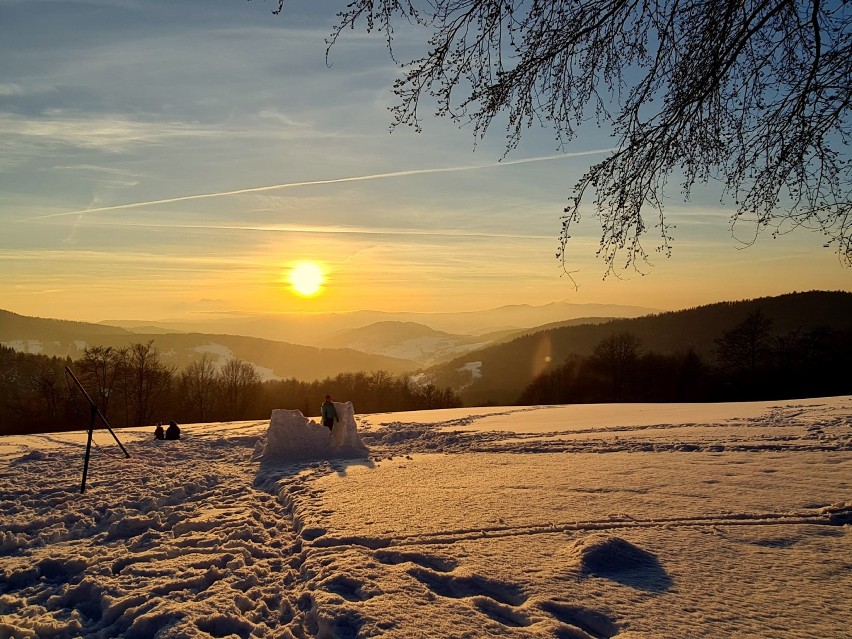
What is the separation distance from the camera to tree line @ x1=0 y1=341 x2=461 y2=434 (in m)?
47.2

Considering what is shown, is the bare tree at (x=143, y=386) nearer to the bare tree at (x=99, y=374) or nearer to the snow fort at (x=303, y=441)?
the bare tree at (x=99, y=374)

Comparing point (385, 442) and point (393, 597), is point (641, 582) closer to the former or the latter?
point (393, 597)

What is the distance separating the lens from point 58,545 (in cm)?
690

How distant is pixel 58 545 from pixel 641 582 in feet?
22.8

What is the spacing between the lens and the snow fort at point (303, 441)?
13.4m

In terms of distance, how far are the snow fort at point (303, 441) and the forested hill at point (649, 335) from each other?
80.2m

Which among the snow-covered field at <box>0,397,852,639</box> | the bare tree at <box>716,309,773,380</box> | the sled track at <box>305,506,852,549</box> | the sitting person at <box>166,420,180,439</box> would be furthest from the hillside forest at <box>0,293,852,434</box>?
the sled track at <box>305,506,852,549</box>

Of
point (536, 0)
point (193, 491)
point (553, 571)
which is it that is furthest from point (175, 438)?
point (536, 0)

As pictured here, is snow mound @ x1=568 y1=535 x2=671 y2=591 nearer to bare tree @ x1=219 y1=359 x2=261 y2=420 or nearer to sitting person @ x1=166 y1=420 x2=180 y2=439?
sitting person @ x1=166 y1=420 x2=180 y2=439

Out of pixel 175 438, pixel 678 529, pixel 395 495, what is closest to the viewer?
pixel 678 529

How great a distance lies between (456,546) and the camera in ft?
18.6

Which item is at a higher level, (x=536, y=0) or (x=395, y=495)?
(x=536, y=0)

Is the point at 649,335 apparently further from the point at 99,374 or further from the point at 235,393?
the point at 99,374

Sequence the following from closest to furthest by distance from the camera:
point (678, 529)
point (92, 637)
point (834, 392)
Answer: point (92, 637)
point (678, 529)
point (834, 392)
